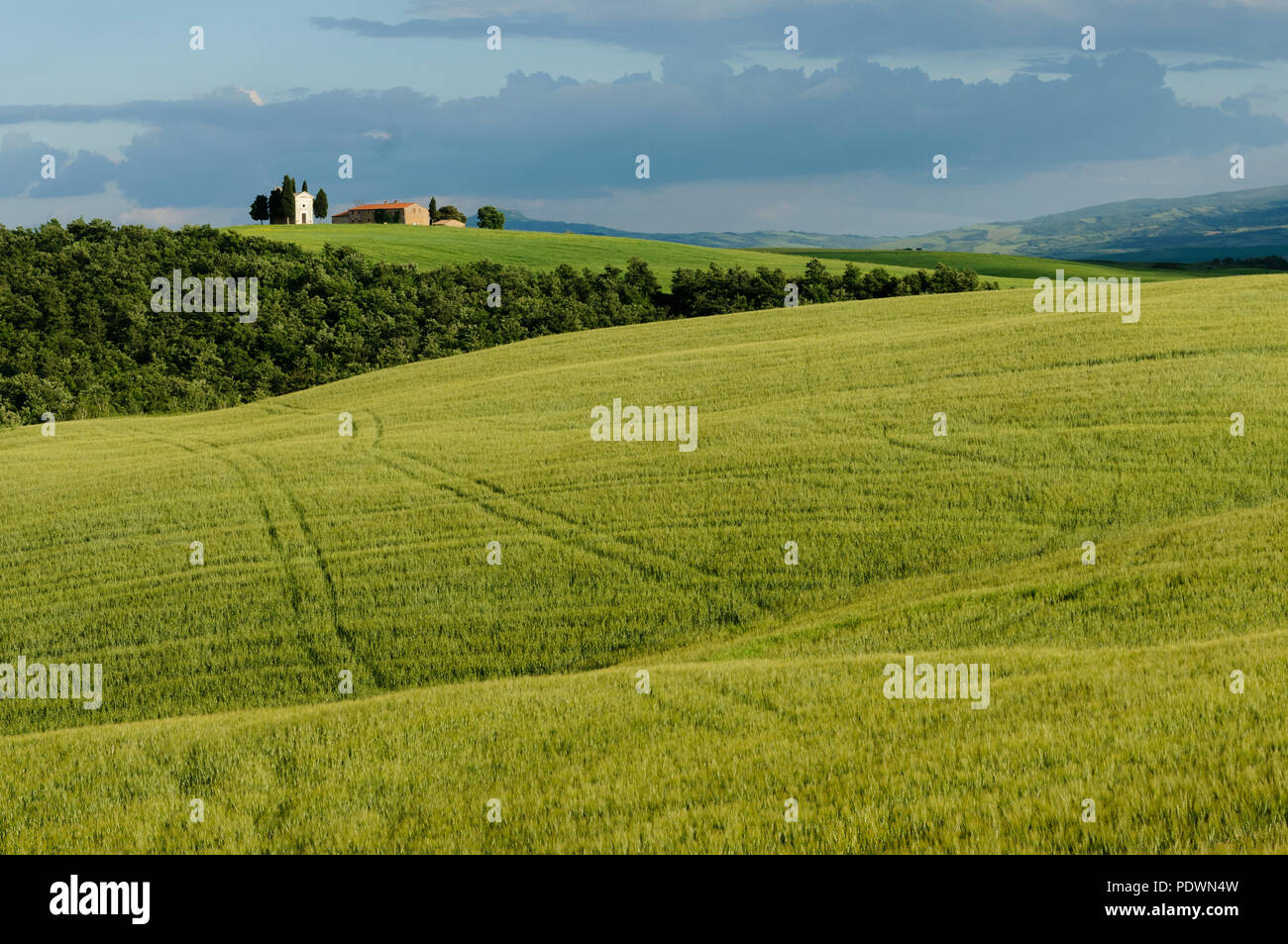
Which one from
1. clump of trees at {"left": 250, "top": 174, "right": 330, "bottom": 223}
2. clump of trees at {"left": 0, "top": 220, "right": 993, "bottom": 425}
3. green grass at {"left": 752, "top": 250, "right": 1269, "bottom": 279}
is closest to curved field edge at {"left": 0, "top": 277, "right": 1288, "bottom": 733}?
clump of trees at {"left": 0, "top": 220, "right": 993, "bottom": 425}

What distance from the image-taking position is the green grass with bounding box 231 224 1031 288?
4525 inches

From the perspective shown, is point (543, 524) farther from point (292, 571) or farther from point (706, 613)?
point (706, 613)

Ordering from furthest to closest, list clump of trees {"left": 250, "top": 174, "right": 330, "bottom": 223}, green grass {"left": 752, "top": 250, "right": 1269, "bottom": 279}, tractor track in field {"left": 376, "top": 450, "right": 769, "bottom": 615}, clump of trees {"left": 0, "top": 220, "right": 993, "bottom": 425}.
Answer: clump of trees {"left": 250, "top": 174, "right": 330, "bottom": 223} → green grass {"left": 752, "top": 250, "right": 1269, "bottom": 279} → clump of trees {"left": 0, "top": 220, "right": 993, "bottom": 425} → tractor track in field {"left": 376, "top": 450, "right": 769, "bottom": 615}

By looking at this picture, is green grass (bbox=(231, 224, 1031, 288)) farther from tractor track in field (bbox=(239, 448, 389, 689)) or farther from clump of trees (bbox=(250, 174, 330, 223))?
tractor track in field (bbox=(239, 448, 389, 689))

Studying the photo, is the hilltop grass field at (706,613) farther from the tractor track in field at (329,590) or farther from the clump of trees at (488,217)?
the clump of trees at (488,217)

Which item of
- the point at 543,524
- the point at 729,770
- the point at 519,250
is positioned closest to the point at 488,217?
the point at 519,250

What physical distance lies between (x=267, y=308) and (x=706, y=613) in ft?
290

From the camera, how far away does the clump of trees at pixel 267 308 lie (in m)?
84.0

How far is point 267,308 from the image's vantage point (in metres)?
96.9

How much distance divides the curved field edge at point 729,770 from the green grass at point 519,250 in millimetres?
96308

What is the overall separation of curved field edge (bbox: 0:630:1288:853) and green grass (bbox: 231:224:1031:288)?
316ft

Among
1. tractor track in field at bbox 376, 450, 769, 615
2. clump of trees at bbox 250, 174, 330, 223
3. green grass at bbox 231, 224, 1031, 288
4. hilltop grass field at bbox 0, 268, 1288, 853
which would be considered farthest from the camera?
clump of trees at bbox 250, 174, 330, 223

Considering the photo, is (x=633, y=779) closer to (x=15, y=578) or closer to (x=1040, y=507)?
(x=1040, y=507)
